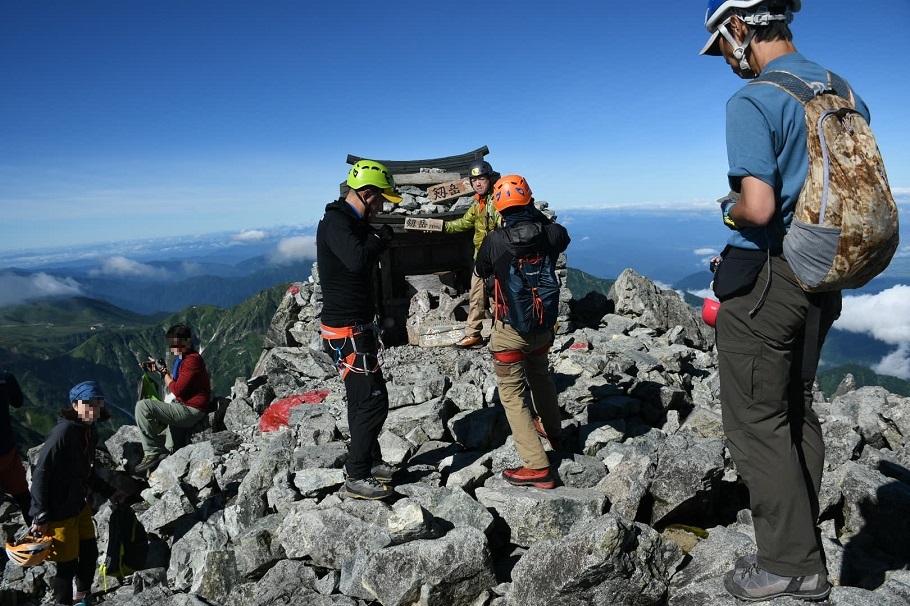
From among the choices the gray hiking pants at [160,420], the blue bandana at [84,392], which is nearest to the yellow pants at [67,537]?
the blue bandana at [84,392]

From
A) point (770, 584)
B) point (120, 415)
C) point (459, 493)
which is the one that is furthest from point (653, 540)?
point (120, 415)

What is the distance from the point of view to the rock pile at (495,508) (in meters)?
4.04

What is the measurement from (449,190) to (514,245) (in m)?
9.97

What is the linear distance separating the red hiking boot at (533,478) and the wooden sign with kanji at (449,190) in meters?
10.4

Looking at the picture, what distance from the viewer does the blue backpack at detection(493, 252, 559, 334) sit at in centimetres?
541

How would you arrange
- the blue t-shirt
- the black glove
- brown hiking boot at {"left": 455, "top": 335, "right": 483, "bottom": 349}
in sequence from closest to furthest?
the blue t-shirt < the black glove < brown hiking boot at {"left": 455, "top": 335, "right": 483, "bottom": 349}

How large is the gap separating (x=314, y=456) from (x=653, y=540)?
4.49 meters

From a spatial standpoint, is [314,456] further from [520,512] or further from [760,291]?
[760,291]

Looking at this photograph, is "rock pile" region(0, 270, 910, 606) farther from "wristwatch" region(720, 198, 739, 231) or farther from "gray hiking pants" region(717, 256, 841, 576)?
"wristwatch" region(720, 198, 739, 231)

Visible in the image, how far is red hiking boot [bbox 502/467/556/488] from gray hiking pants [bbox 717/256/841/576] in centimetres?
247

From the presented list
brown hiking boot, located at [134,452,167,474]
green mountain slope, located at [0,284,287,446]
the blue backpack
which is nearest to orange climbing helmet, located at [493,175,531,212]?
the blue backpack

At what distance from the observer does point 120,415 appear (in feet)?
487

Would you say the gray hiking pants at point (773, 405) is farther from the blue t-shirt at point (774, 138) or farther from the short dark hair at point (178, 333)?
the short dark hair at point (178, 333)

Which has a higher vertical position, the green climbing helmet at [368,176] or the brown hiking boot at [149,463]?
the green climbing helmet at [368,176]
